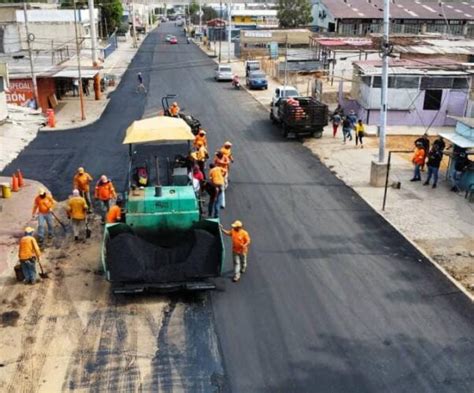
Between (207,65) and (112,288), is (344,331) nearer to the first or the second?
(112,288)

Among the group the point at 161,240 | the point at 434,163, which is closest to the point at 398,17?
the point at 434,163

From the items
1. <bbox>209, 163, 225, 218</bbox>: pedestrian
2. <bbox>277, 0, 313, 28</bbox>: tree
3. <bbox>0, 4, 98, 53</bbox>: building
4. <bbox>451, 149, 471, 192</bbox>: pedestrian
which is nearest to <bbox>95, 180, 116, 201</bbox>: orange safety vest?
<bbox>209, 163, 225, 218</bbox>: pedestrian

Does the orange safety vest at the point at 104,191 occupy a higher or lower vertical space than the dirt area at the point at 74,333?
higher

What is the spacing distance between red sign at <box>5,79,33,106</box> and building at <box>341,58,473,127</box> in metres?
20.1

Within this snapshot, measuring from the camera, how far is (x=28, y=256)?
12539 mm

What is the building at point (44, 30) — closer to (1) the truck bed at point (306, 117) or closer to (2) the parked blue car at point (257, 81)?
(2) the parked blue car at point (257, 81)

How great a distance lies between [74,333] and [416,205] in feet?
38.5

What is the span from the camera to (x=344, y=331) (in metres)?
10.8

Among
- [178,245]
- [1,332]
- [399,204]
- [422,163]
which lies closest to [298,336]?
[178,245]

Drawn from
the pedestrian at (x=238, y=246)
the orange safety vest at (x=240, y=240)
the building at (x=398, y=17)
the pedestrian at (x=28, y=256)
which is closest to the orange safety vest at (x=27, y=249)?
the pedestrian at (x=28, y=256)

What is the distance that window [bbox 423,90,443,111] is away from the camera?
30047mm

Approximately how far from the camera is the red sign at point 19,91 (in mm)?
34344

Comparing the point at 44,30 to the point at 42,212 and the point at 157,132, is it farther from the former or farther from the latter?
the point at 42,212

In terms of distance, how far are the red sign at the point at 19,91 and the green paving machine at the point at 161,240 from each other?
21601 millimetres
